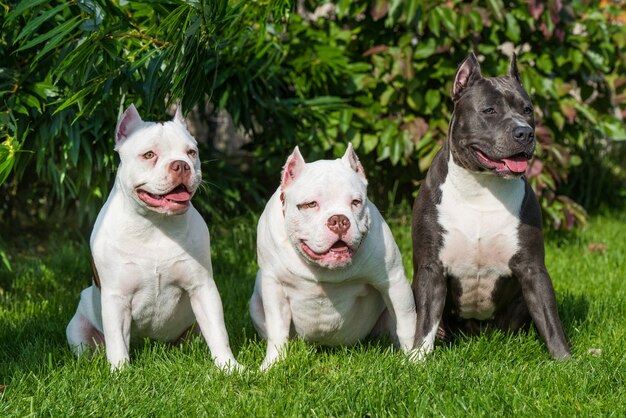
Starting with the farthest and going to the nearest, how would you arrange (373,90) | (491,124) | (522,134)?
(373,90), (491,124), (522,134)

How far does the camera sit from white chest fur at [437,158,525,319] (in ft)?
13.4

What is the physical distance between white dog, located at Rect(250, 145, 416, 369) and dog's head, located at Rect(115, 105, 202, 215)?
0.41 meters

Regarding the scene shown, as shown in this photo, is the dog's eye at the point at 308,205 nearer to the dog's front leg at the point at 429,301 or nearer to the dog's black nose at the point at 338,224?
the dog's black nose at the point at 338,224

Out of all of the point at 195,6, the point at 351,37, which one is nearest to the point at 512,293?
the point at 195,6

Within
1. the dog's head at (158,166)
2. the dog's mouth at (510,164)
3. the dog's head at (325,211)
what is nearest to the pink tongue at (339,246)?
the dog's head at (325,211)

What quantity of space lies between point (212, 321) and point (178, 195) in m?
0.60

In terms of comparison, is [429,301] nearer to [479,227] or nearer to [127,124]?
[479,227]

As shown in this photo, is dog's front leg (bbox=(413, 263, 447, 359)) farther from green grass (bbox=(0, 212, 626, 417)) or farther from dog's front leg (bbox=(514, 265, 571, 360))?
dog's front leg (bbox=(514, 265, 571, 360))

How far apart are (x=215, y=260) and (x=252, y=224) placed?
26.3 inches

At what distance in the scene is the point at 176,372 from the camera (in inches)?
155

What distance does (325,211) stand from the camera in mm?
3715

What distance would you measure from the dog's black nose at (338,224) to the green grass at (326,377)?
Answer: 1.96 ft

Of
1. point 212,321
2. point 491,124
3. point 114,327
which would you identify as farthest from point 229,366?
point 491,124

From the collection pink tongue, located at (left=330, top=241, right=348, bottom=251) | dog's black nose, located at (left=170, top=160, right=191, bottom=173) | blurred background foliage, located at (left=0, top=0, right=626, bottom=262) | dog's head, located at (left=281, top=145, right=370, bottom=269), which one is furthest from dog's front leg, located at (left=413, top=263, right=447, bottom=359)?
blurred background foliage, located at (left=0, top=0, right=626, bottom=262)
